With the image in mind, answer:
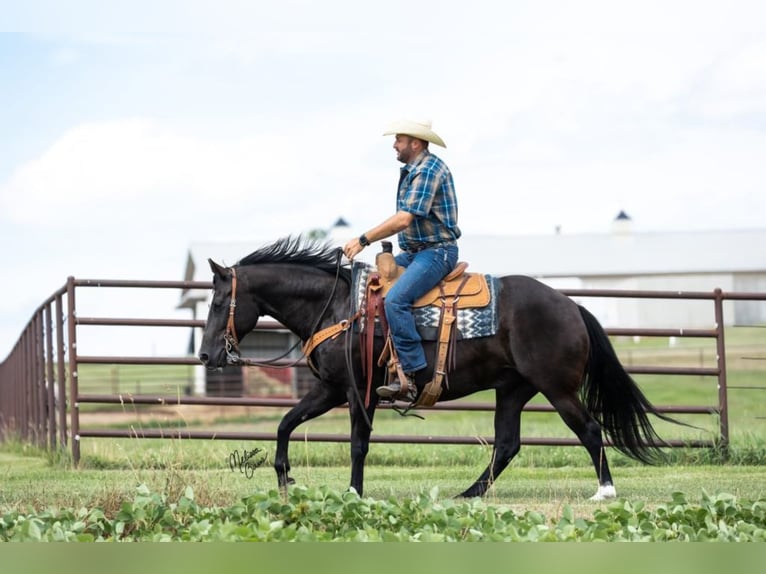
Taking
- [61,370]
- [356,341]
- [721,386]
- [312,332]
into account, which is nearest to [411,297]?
[356,341]

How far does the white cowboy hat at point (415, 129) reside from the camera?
25.3 feet

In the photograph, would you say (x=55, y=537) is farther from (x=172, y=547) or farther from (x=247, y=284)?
(x=247, y=284)

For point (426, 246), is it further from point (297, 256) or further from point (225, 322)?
point (225, 322)

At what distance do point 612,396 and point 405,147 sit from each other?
2.44 meters

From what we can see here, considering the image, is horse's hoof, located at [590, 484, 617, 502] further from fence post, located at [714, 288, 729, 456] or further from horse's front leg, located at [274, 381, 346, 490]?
fence post, located at [714, 288, 729, 456]

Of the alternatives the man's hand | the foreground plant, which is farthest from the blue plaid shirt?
the foreground plant

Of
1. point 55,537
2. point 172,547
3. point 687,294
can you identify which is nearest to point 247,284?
point 55,537

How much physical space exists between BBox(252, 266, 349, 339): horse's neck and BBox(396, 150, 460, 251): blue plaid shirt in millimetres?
632

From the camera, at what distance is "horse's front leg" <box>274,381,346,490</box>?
7.83 m

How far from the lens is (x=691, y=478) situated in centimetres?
976

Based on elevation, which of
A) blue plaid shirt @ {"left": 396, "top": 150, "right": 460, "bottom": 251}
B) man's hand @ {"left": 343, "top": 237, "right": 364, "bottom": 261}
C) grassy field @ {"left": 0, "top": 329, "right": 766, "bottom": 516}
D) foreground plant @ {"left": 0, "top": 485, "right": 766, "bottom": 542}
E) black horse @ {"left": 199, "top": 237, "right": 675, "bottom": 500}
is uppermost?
blue plaid shirt @ {"left": 396, "top": 150, "right": 460, "bottom": 251}

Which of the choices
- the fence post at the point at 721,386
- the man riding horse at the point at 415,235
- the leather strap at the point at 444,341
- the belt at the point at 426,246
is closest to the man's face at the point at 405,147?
the man riding horse at the point at 415,235

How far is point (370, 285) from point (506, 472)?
3196mm

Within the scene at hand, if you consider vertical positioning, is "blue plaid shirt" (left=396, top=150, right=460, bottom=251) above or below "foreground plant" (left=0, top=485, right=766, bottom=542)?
above
